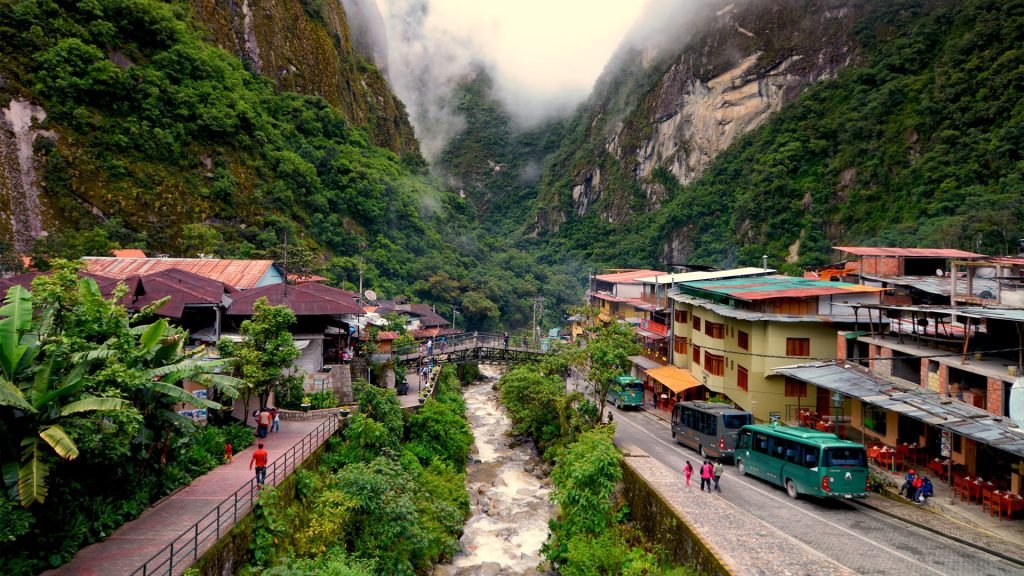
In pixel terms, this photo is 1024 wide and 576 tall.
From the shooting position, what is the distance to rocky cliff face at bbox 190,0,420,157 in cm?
7600

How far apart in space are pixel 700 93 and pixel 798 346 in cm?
11148

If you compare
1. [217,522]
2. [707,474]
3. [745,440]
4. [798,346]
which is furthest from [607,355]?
[217,522]

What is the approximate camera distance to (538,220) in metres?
160

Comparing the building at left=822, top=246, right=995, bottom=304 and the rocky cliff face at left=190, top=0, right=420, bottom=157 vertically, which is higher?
the rocky cliff face at left=190, top=0, right=420, bottom=157

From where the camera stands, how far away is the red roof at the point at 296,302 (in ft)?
85.9

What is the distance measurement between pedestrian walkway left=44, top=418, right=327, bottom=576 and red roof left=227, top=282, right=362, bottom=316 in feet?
26.1

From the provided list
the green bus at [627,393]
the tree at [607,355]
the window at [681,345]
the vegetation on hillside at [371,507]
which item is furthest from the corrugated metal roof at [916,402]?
the vegetation on hillside at [371,507]

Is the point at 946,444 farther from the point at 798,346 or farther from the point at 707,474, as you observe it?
the point at 798,346

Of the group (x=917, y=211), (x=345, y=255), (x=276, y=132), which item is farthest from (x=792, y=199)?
(x=276, y=132)

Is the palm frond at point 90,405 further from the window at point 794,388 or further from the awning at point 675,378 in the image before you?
the awning at point 675,378

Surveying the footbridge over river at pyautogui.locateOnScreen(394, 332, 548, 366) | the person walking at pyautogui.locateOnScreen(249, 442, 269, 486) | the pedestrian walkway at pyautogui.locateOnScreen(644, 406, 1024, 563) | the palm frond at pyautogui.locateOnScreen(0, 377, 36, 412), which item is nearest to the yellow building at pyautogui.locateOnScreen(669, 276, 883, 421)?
the pedestrian walkway at pyautogui.locateOnScreen(644, 406, 1024, 563)

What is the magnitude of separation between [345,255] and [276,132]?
15.5 metres

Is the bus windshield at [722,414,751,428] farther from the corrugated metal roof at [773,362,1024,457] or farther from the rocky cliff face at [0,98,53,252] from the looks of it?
the rocky cliff face at [0,98,53,252]

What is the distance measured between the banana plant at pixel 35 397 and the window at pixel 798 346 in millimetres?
25716
